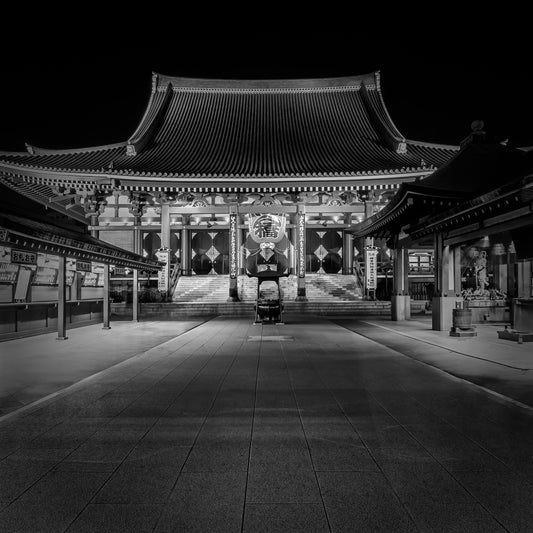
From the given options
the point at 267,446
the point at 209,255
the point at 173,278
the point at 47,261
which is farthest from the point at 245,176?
the point at 267,446

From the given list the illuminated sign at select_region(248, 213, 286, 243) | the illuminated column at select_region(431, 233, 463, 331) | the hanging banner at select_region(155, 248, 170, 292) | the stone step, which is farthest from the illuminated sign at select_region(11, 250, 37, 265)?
the illuminated sign at select_region(248, 213, 286, 243)

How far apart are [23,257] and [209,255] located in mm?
16667

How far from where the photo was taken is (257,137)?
80.3 feet

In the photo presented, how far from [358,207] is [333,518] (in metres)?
24.7

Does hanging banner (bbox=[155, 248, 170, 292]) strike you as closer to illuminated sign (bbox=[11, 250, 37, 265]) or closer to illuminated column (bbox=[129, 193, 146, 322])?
illuminated column (bbox=[129, 193, 146, 322])

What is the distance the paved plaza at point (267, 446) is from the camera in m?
2.70

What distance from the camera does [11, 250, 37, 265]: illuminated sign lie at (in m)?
11.4

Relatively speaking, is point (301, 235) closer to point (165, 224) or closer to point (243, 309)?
point (243, 309)

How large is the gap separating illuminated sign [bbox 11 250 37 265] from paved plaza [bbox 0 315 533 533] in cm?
434

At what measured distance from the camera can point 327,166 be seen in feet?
67.9

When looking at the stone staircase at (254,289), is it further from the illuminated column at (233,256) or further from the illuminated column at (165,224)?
the illuminated column at (165,224)

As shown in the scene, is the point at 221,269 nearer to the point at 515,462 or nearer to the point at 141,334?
the point at 141,334

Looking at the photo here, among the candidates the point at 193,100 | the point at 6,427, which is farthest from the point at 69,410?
the point at 193,100

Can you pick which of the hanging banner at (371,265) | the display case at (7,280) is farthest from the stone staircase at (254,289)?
the display case at (7,280)
